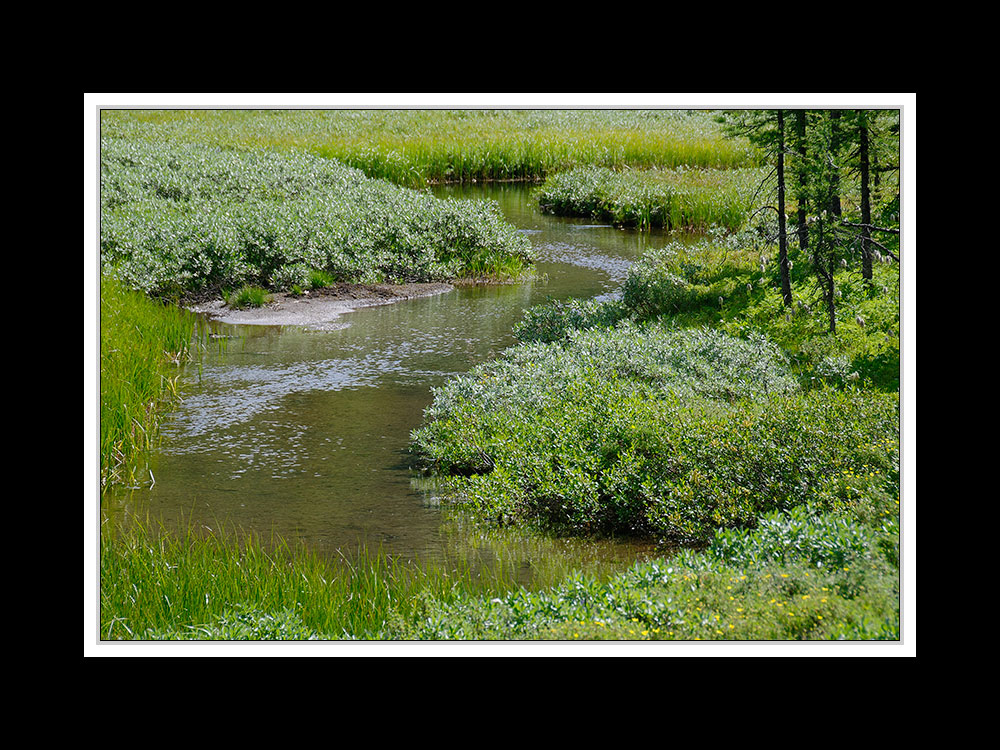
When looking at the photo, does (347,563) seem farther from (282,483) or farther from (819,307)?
(819,307)

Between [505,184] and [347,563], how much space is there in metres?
20.5

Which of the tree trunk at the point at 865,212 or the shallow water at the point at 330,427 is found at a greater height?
the tree trunk at the point at 865,212

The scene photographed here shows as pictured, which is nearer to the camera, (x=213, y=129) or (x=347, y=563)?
(x=347, y=563)

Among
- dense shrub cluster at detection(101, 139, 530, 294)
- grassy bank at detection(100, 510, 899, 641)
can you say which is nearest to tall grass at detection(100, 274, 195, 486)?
dense shrub cluster at detection(101, 139, 530, 294)

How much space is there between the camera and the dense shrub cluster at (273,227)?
16.7m

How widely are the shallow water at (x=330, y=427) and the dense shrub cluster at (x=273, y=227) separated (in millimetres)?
Answer: 1421

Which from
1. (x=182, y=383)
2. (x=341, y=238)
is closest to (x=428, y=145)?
(x=341, y=238)

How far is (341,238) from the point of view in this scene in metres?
18.0

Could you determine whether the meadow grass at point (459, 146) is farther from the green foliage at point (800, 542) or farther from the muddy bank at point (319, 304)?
the green foliage at point (800, 542)

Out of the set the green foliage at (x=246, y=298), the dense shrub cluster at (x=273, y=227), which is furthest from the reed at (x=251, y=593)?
the dense shrub cluster at (x=273, y=227)

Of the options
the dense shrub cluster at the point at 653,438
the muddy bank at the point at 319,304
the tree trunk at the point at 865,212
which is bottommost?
the dense shrub cluster at the point at 653,438

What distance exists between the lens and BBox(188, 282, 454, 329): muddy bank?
15.7 metres
